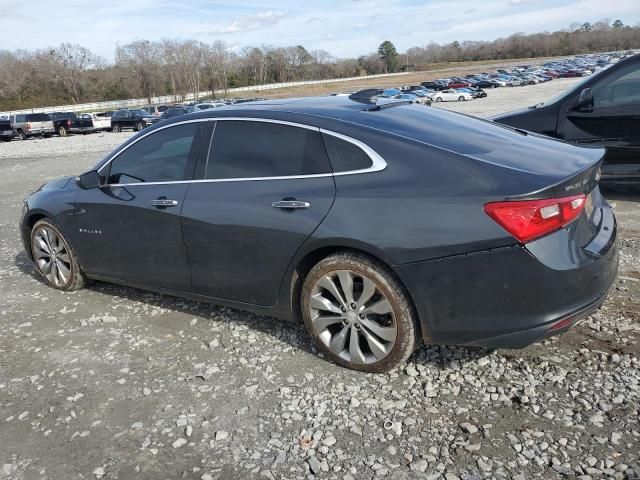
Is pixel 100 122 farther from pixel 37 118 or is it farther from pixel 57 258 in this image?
pixel 57 258

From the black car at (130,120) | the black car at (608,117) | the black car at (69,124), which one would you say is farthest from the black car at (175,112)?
the black car at (69,124)

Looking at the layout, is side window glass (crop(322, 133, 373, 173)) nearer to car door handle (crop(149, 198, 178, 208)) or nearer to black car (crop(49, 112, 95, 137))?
car door handle (crop(149, 198, 178, 208))

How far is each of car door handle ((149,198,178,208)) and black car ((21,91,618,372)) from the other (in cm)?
1

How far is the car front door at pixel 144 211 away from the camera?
4094 millimetres

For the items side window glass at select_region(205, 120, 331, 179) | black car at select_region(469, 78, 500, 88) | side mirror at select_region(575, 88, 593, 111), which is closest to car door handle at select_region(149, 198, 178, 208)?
side window glass at select_region(205, 120, 331, 179)

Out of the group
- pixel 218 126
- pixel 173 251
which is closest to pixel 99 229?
pixel 173 251

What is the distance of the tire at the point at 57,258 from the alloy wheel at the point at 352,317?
262 cm

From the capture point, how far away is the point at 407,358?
3375mm

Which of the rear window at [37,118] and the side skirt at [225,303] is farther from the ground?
the rear window at [37,118]

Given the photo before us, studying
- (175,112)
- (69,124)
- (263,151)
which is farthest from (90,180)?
(69,124)

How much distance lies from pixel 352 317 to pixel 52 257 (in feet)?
10.7

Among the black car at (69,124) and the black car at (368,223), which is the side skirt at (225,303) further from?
the black car at (69,124)

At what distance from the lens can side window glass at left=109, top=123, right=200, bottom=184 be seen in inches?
163

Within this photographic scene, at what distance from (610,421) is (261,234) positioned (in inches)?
87.6
